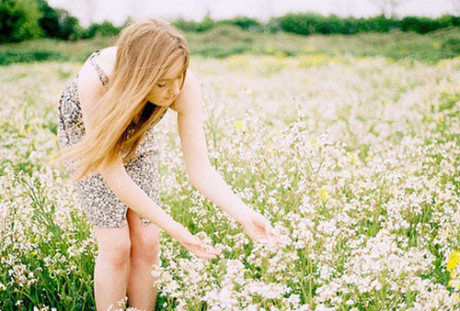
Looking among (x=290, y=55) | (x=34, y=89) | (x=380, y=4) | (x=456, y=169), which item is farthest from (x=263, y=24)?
(x=456, y=169)

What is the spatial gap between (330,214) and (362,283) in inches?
47.1

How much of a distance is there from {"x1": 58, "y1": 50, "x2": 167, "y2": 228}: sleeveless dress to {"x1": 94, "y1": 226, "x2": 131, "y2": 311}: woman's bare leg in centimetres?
6

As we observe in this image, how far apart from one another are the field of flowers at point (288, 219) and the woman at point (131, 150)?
19 cm

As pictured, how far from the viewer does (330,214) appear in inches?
129

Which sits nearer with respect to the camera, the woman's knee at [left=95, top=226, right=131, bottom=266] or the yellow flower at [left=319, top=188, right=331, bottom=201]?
the woman's knee at [left=95, top=226, right=131, bottom=266]

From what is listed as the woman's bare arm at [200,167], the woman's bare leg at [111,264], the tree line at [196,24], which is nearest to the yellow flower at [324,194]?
the woman's bare arm at [200,167]

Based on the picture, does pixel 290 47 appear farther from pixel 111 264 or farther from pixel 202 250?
pixel 202 250

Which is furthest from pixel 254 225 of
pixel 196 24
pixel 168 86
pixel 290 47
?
pixel 196 24

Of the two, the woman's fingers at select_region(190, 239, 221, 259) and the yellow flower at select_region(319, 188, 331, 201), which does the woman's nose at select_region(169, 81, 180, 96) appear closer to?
the woman's fingers at select_region(190, 239, 221, 259)

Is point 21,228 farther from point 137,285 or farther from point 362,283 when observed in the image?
point 362,283

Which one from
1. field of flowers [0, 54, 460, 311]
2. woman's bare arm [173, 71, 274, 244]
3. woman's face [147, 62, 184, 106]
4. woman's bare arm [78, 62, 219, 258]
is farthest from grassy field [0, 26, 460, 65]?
woman's bare arm [78, 62, 219, 258]

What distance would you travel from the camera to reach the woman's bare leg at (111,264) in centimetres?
261

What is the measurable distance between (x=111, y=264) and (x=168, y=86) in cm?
110

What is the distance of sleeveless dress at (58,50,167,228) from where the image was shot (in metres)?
2.57
